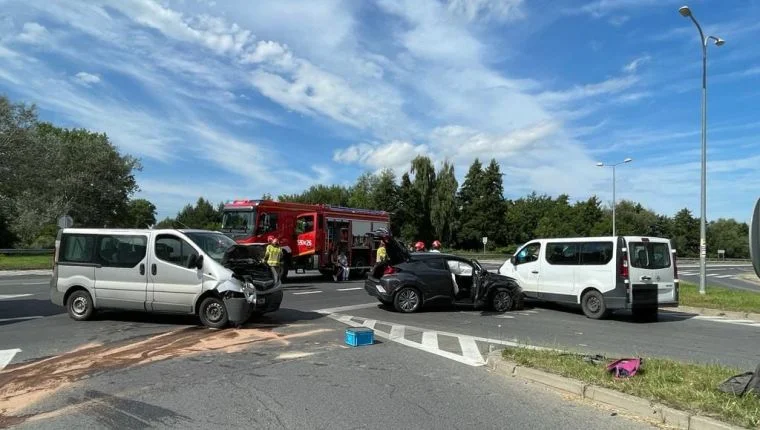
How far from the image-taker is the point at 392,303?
44.6ft

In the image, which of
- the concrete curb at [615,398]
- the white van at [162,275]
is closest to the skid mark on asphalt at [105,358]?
the white van at [162,275]

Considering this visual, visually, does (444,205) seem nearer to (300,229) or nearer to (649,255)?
(300,229)

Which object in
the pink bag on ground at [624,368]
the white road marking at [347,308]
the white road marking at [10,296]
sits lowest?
the white road marking at [10,296]

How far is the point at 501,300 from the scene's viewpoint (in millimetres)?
14086

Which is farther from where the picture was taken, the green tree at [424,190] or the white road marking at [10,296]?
the green tree at [424,190]

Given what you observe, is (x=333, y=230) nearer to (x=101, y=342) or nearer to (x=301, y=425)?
(x=101, y=342)

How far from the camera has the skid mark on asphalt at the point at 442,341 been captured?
332 inches

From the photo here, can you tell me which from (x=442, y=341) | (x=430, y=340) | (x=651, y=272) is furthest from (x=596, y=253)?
(x=430, y=340)

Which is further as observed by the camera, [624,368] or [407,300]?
[407,300]

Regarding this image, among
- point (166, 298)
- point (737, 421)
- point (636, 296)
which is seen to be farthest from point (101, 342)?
point (636, 296)

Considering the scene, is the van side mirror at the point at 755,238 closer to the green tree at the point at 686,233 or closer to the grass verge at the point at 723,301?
the grass verge at the point at 723,301

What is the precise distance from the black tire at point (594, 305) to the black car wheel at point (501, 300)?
1.79 meters

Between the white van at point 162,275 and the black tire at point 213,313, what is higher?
the white van at point 162,275

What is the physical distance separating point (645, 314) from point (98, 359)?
41.1 ft
